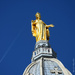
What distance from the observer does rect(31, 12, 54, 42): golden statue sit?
3216cm

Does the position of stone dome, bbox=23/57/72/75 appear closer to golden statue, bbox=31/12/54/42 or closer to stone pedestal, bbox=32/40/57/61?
stone pedestal, bbox=32/40/57/61

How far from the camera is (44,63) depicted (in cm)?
2673

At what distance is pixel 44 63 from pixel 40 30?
23.1 ft

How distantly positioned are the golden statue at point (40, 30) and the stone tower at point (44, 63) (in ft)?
3.29

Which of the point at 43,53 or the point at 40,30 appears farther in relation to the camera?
the point at 40,30

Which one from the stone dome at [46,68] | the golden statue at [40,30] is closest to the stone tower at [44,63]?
the stone dome at [46,68]

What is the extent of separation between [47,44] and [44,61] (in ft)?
13.3

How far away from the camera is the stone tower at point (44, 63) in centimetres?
2460

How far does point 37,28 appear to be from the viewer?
1294 inches

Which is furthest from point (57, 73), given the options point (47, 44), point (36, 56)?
point (47, 44)

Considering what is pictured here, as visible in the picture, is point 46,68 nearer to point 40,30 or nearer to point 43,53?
point 43,53

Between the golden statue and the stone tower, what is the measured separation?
3.29ft

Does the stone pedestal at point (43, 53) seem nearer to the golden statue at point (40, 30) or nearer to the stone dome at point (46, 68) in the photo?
the stone dome at point (46, 68)

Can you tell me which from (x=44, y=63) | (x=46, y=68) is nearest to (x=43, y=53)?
(x=44, y=63)
